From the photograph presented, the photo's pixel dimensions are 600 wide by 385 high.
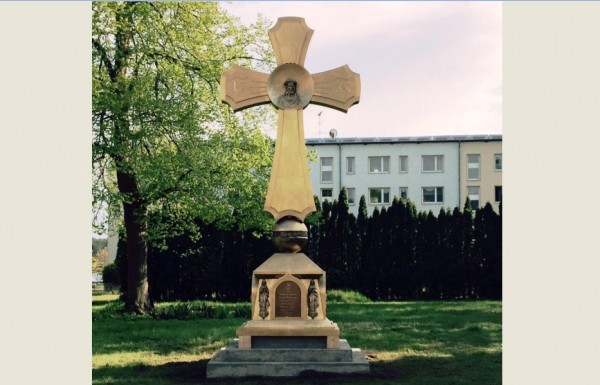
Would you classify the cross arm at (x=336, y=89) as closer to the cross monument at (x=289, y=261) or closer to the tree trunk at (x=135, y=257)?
the cross monument at (x=289, y=261)

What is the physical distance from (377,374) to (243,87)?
465cm

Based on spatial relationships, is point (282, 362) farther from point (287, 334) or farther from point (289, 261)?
point (289, 261)

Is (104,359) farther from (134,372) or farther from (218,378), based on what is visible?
(218,378)

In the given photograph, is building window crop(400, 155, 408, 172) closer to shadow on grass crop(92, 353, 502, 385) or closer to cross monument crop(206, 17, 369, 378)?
cross monument crop(206, 17, 369, 378)

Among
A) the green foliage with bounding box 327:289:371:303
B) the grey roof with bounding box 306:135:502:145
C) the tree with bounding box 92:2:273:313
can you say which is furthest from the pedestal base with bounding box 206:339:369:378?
the grey roof with bounding box 306:135:502:145

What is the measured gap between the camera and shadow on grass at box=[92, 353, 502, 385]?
27.0 ft

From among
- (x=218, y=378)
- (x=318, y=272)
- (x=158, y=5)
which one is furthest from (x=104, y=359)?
(x=158, y=5)

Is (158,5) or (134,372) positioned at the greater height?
(158,5)

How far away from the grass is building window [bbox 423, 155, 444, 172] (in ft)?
69.7

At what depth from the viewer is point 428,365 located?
30.6 ft

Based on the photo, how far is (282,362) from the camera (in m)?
8.80

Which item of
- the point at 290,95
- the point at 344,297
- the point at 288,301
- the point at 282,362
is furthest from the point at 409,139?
the point at 282,362

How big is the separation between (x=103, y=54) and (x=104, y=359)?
331 inches

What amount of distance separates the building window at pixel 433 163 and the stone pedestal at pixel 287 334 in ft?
97.9
